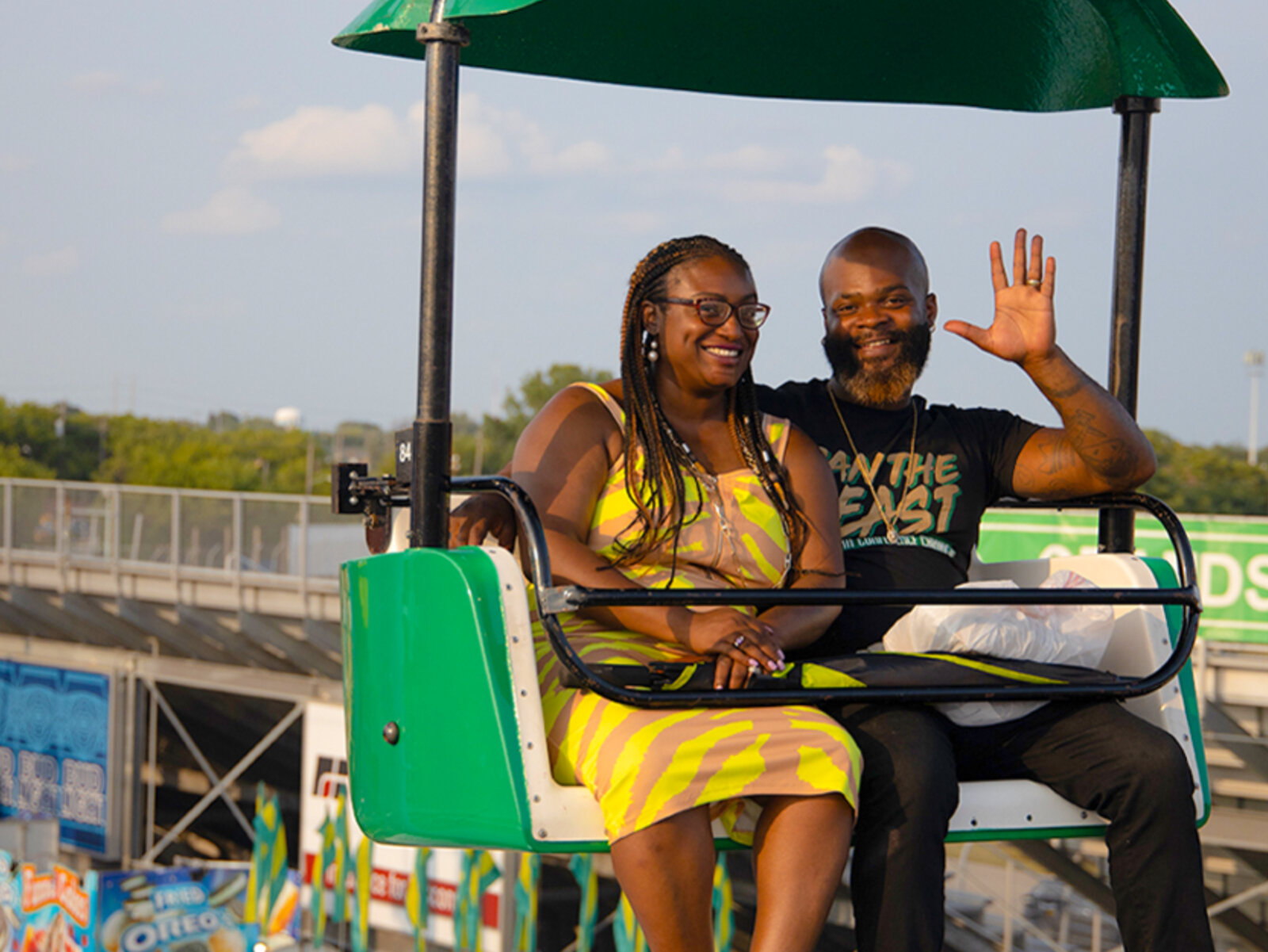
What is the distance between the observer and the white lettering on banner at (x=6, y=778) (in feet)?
54.5

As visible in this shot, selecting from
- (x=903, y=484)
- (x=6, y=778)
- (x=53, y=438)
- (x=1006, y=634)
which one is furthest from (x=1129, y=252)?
(x=53, y=438)

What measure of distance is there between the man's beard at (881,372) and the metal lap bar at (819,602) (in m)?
0.74

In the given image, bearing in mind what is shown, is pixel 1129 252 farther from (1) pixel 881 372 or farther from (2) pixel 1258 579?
(2) pixel 1258 579

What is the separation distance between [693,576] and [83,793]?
49.3 feet

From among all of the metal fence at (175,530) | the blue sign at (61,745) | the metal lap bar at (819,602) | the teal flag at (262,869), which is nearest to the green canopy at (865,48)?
the metal lap bar at (819,602)

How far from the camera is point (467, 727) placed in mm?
2377

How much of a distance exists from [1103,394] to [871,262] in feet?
1.93

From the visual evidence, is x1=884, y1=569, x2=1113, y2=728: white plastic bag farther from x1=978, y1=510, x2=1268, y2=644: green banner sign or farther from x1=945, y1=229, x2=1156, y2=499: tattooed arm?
x1=978, y1=510, x2=1268, y2=644: green banner sign

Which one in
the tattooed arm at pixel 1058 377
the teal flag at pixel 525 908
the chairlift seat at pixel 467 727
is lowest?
the teal flag at pixel 525 908

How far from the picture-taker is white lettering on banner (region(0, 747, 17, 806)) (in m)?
16.6

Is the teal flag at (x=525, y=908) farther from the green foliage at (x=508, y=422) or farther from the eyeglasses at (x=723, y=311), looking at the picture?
the green foliage at (x=508, y=422)

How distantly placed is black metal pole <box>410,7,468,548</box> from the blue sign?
1390cm

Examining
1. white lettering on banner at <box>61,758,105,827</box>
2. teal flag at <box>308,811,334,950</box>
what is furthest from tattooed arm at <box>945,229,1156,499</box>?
white lettering on banner at <box>61,758,105,827</box>

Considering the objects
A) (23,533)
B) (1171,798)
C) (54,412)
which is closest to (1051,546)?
(1171,798)
